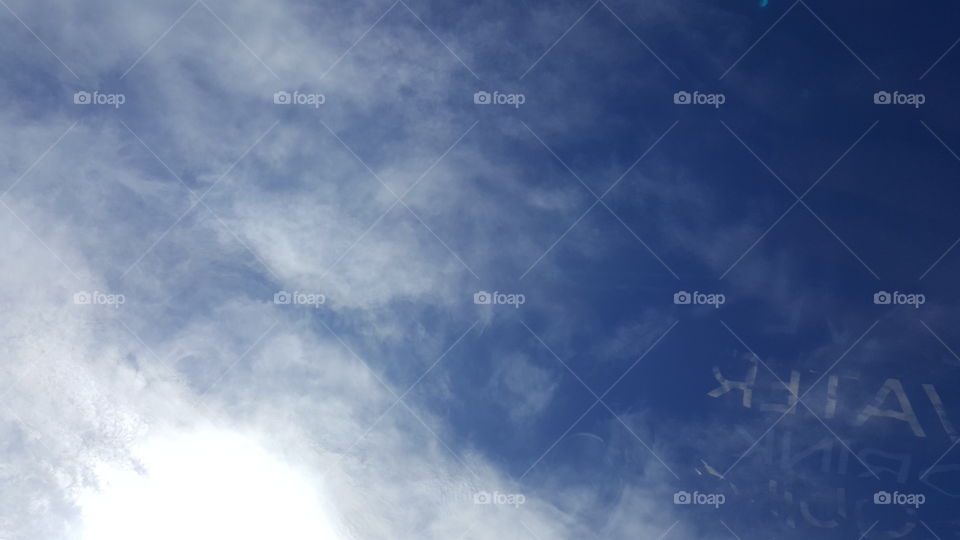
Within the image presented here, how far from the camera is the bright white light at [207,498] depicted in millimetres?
12383

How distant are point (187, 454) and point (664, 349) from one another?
643 cm

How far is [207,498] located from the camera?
40.7 feet

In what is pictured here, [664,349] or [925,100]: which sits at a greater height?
[925,100]

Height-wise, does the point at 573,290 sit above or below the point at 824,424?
above

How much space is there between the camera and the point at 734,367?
1249 cm

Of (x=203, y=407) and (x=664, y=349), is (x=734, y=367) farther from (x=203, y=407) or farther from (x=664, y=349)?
(x=203, y=407)

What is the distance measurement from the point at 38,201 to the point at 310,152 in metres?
3.74

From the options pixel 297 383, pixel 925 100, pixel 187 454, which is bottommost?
pixel 187 454

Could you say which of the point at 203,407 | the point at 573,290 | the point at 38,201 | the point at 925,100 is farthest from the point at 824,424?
the point at 38,201

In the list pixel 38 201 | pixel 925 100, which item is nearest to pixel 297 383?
pixel 38 201

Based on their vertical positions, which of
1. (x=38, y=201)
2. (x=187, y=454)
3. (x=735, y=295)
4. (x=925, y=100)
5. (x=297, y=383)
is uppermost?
(x=925, y=100)

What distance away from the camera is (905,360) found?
1241 centimetres

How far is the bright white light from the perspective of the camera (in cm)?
1238

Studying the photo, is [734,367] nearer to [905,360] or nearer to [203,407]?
[905,360]
